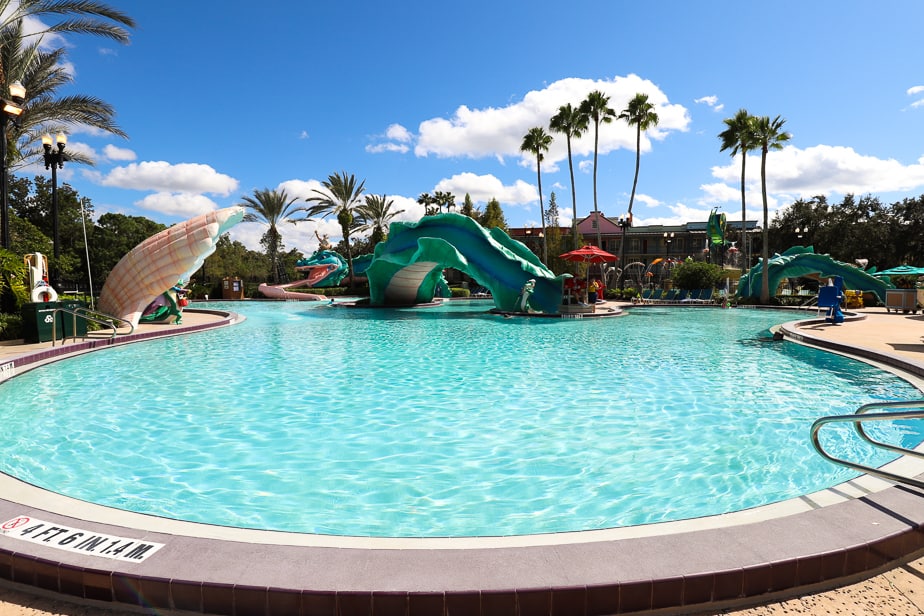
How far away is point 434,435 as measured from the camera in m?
5.58

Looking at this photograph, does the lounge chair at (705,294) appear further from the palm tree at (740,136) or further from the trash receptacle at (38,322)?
the trash receptacle at (38,322)

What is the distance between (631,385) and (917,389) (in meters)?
3.85

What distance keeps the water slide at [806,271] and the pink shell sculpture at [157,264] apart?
89.2ft

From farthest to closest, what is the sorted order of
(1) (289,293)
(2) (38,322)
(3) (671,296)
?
1. (1) (289,293)
2. (3) (671,296)
3. (2) (38,322)

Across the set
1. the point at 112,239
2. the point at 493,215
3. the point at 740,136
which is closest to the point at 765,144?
the point at 740,136

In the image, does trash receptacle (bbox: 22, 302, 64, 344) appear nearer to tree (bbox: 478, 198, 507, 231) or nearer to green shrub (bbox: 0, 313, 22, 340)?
green shrub (bbox: 0, 313, 22, 340)

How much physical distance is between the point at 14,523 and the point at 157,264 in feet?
43.0

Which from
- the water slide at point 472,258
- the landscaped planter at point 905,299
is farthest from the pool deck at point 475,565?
the landscaped planter at point 905,299

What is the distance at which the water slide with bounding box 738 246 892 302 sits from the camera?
90.5ft

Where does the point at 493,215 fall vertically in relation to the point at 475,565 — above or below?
above

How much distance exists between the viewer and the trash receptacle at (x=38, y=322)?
1117cm

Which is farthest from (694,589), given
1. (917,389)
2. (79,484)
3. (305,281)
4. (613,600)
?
(305,281)

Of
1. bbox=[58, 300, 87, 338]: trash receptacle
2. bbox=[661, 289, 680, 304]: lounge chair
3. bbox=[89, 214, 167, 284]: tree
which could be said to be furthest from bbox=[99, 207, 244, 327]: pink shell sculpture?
bbox=[89, 214, 167, 284]: tree

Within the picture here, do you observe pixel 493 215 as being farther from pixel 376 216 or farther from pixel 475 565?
pixel 475 565
